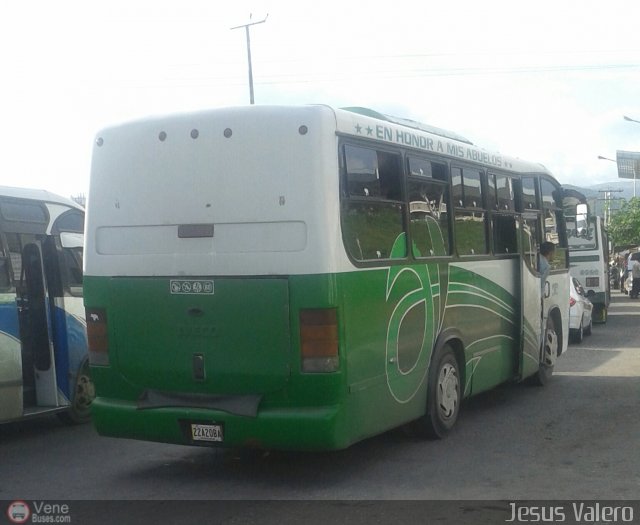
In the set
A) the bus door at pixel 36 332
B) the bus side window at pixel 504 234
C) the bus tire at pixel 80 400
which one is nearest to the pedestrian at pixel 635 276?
the bus side window at pixel 504 234

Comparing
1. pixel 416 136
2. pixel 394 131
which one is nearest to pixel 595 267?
pixel 416 136

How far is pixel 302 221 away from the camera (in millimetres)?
7164

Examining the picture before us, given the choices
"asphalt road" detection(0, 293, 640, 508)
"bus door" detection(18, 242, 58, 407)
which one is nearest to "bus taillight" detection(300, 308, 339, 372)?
"asphalt road" detection(0, 293, 640, 508)

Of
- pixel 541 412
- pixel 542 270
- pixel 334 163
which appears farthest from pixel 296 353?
pixel 542 270

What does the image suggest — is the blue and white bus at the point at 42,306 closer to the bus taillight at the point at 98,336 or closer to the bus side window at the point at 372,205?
the bus taillight at the point at 98,336

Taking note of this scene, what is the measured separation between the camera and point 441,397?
9094 mm

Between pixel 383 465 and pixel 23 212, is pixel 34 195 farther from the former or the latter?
pixel 383 465

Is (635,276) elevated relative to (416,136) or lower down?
lower down

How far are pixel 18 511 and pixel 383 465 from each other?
10.0 feet

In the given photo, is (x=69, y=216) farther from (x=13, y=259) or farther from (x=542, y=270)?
(x=542, y=270)

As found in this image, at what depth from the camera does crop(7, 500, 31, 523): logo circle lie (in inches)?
264

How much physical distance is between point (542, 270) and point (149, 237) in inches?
248

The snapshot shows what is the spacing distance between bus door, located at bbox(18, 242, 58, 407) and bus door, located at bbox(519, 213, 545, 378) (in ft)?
18.3

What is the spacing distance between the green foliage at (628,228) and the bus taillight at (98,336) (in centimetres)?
6142
